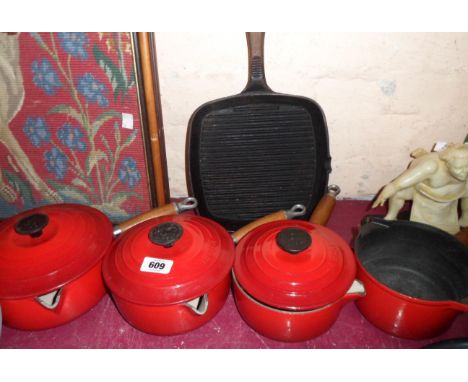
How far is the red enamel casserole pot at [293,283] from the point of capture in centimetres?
62

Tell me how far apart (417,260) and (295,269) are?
15.3 inches

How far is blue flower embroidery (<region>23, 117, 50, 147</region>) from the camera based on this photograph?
893 millimetres

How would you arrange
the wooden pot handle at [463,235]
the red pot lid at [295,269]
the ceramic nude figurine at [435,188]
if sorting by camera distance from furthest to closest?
the wooden pot handle at [463,235] < the ceramic nude figurine at [435,188] < the red pot lid at [295,269]


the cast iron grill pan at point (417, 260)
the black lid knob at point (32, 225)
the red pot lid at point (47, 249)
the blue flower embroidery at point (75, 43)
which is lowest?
the cast iron grill pan at point (417, 260)

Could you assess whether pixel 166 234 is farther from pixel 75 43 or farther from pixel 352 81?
pixel 352 81

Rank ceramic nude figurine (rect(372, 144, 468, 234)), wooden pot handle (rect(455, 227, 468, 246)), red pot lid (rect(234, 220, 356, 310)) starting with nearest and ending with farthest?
red pot lid (rect(234, 220, 356, 310))
ceramic nude figurine (rect(372, 144, 468, 234))
wooden pot handle (rect(455, 227, 468, 246))

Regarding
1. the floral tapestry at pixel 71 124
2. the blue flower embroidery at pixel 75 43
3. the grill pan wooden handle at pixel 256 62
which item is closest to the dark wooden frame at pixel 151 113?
the floral tapestry at pixel 71 124

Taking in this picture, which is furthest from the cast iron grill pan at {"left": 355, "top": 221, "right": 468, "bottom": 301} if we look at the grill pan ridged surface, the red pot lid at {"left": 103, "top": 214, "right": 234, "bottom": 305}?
the red pot lid at {"left": 103, "top": 214, "right": 234, "bottom": 305}

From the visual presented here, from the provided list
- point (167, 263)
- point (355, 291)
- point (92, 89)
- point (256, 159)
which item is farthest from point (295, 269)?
point (92, 89)

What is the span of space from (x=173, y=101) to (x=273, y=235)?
0.49 meters

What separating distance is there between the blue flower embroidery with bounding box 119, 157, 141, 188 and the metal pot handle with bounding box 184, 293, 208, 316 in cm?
43

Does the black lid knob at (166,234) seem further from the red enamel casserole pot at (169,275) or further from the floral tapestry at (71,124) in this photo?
the floral tapestry at (71,124)

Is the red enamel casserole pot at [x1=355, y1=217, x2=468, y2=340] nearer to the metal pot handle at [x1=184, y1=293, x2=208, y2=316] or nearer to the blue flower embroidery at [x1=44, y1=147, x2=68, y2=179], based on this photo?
the metal pot handle at [x1=184, y1=293, x2=208, y2=316]

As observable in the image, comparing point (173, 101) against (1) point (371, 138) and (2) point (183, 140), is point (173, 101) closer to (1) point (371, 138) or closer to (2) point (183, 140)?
(2) point (183, 140)
